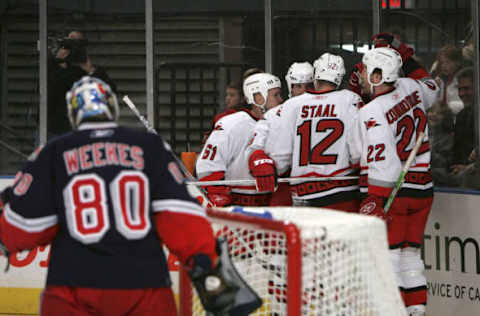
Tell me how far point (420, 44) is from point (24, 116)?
3094mm

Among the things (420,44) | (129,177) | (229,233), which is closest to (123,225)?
(129,177)

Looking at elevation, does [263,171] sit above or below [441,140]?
below

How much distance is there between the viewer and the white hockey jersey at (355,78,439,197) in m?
4.84

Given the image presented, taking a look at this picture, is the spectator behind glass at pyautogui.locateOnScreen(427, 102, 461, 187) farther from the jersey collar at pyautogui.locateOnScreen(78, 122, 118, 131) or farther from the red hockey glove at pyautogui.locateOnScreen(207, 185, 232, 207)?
the jersey collar at pyautogui.locateOnScreen(78, 122, 118, 131)

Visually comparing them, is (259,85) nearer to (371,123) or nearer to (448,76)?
(371,123)

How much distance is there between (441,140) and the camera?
6.29 metres

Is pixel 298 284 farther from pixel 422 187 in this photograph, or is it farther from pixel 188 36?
pixel 188 36

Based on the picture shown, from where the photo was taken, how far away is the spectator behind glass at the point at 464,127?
611 cm

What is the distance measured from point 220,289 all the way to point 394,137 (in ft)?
7.56

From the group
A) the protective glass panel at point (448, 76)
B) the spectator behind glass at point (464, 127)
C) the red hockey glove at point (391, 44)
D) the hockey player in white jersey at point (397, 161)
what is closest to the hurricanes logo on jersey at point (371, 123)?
the hockey player in white jersey at point (397, 161)

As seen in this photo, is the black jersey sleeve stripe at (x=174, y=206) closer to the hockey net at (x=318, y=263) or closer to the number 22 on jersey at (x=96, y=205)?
the number 22 on jersey at (x=96, y=205)

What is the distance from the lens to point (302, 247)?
2973mm

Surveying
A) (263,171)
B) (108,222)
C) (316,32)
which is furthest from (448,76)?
(108,222)

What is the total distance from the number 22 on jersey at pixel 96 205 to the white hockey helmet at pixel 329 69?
8.33 ft
